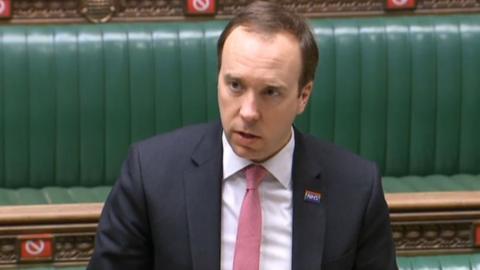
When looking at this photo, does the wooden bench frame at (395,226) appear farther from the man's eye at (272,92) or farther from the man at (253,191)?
the man's eye at (272,92)

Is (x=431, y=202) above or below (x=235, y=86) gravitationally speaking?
below

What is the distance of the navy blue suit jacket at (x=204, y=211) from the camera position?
43.6 inches

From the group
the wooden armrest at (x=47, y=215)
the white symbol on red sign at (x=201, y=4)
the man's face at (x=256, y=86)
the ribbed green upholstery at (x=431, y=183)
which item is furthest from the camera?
the white symbol on red sign at (x=201, y=4)

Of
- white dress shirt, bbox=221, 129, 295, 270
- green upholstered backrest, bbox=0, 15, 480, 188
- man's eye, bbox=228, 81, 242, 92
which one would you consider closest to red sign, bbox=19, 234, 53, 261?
green upholstered backrest, bbox=0, 15, 480, 188

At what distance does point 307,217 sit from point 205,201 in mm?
102

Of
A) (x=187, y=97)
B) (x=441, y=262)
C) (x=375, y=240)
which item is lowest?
(x=441, y=262)

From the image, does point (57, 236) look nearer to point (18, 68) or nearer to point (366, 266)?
point (18, 68)

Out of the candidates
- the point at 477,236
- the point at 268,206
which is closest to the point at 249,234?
the point at 268,206

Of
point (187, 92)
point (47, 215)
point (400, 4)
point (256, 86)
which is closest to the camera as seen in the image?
point (256, 86)

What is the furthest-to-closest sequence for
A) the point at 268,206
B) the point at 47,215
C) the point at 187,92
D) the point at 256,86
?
1. the point at 187,92
2. the point at 47,215
3. the point at 268,206
4. the point at 256,86

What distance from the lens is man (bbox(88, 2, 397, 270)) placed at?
107cm

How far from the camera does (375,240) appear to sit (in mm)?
1144

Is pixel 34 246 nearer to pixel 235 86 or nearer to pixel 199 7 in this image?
pixel 199 7

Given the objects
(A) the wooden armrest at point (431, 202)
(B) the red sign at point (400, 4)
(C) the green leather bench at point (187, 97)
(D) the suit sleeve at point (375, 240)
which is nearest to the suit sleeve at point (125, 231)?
(D) the suit sleeve at point (375, 240)
